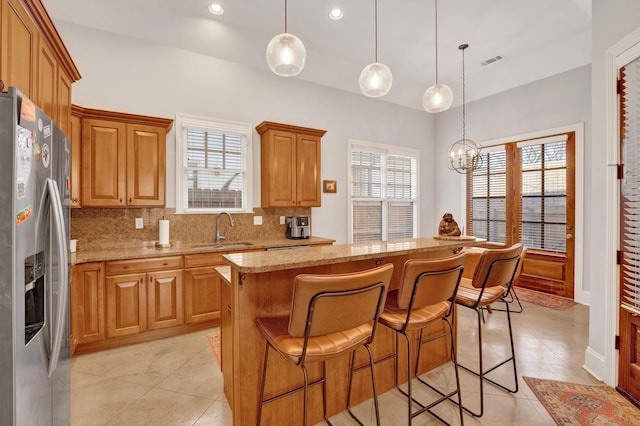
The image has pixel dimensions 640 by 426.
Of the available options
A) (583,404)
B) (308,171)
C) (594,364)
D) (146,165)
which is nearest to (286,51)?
(146,165)

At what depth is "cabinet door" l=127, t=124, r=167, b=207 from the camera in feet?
10.6

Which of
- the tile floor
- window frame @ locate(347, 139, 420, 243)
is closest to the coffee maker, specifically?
window frame @ locate(347, 139, 420, 243)

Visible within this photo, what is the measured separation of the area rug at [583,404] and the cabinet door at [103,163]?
4146 mm

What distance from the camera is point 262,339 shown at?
5.54 feet

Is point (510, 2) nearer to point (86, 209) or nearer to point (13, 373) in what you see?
point (13, 373)

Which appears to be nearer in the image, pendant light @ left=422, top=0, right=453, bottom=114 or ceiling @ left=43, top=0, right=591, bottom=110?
pendant light @ left=422, top=0, right=453, bottom=114

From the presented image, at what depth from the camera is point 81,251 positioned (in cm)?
313

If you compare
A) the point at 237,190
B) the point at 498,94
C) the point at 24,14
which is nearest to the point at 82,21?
the point at 24,14

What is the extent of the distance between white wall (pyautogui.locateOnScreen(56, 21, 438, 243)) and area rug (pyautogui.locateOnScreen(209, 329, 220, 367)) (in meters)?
1.70

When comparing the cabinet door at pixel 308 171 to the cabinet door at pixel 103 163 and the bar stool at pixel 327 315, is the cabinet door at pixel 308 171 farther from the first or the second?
the bar stool at pixel 327 315

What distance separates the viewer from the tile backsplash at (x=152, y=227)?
323 centimetres

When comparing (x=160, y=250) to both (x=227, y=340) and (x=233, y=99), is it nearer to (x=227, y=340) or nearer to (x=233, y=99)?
(x=227, y=340)

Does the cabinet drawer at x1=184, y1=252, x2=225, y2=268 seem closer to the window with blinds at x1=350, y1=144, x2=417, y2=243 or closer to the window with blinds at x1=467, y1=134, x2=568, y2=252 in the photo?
the window with blinds at x1=350, y1=144, x2=417, y2=243

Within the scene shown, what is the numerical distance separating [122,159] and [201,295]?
169 centimetres
